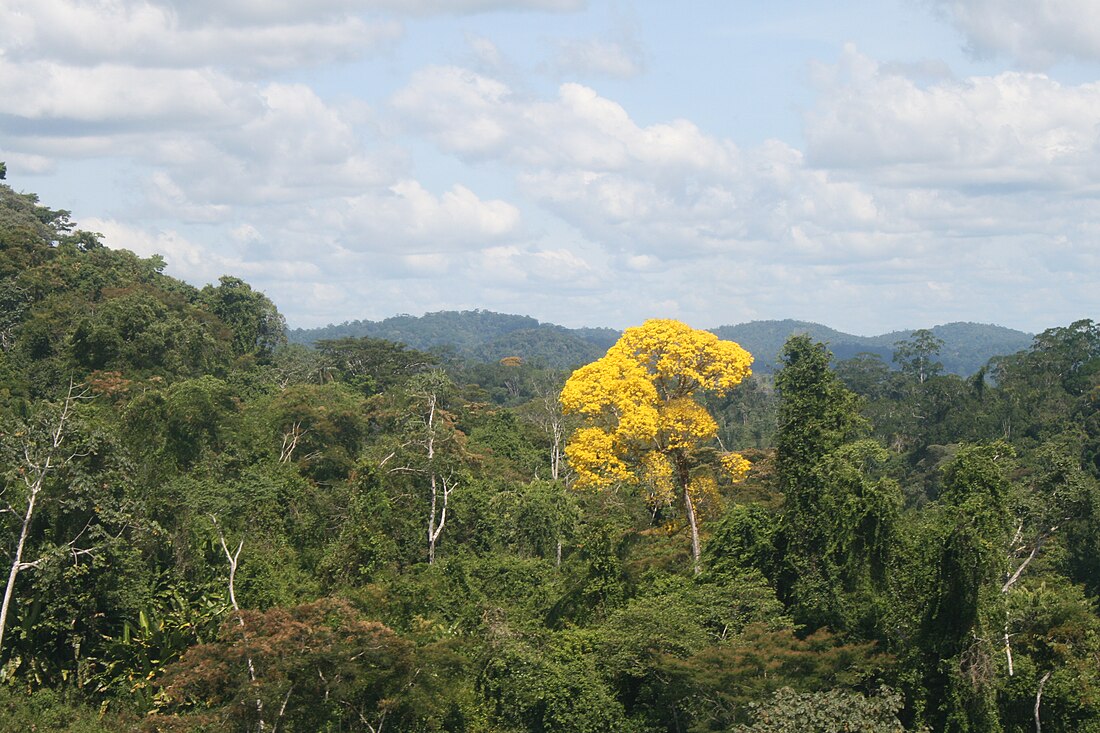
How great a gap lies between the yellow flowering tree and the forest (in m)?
0.06

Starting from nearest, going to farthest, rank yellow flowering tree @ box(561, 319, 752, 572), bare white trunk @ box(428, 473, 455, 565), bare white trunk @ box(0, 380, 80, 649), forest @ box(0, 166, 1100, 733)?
forest @ box(0, 166, 1100, 733) → bare white trunk @ box(0, 380, 80, 649) → yellow flowering tree @ box(561, 319, 752, 572) → bare white trunk @ box(428, 473, 455, 565)

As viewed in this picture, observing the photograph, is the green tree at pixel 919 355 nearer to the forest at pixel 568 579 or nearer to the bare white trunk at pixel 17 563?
Result: the forest at pixel 568 579

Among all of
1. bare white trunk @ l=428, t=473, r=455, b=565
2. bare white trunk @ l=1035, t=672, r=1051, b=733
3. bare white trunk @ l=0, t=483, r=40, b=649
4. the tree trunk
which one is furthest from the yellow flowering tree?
bare white trunk @ l=0, t=483, r=40, b=649

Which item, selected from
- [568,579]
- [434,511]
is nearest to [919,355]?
[434,511]

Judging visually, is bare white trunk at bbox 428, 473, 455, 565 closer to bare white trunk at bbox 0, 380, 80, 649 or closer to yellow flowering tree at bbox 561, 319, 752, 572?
yellow flowering tree at bbox 561, 319, 752, 572

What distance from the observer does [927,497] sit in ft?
161

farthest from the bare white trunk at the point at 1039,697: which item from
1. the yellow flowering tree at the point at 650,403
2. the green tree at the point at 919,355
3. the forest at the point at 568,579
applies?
the green tree at the point at 919,355

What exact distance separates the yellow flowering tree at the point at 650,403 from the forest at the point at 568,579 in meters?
0.06

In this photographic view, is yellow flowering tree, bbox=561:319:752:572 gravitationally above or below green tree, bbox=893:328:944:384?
below

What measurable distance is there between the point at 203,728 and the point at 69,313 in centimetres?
2831

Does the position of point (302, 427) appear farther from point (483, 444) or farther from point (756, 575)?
point (756, 575)

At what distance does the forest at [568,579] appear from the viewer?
15898mm

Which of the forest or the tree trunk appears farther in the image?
the tree trunk

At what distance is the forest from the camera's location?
52.2 ft
